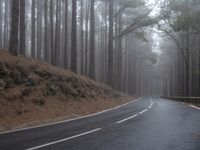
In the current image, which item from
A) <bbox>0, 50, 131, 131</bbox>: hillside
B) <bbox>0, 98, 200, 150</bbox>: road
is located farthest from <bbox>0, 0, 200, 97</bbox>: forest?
<bbox>0, 98, 200, 150</bbox>: road

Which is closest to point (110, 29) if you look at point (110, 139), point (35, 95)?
point (35, 95)

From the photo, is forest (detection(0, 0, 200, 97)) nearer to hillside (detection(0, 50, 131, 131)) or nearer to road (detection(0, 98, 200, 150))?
hillside (detection(0, 50, 131, 131))

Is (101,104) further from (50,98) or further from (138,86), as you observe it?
(138,86)

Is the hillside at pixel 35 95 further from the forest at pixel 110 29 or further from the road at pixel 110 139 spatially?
the road at pixel 110 139

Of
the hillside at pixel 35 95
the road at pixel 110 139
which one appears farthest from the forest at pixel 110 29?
the road at pixel 110 139

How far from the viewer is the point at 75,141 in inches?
395

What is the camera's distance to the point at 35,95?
64.1 ft

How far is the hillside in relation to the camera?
16516 millimetres

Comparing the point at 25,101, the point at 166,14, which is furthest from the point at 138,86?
the point at 25,101

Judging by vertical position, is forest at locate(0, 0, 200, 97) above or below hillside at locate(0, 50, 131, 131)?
above

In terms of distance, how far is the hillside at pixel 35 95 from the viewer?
54.2ft

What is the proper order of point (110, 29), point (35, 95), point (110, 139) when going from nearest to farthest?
point (110, 139) < point (35, 95) < point (110, 29)

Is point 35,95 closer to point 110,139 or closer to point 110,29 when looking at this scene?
point 110,139

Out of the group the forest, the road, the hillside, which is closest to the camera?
the road
